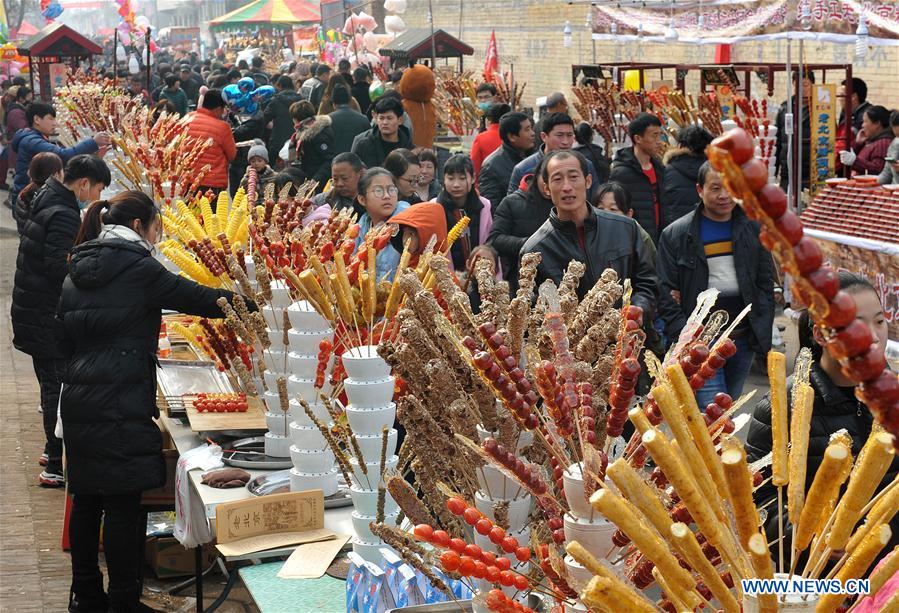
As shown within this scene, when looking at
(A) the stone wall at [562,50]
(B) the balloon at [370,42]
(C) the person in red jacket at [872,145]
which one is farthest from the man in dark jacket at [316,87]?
(B) the balloon at [370,42]

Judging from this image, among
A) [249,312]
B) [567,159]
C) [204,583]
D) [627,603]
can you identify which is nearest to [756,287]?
[567,159]

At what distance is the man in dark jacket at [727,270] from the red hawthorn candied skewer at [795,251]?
4182 millimetres

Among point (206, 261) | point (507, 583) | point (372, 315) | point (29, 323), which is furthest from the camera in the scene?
point (29, 323)

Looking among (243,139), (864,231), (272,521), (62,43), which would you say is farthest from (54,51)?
(272,521)

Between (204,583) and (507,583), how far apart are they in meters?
3.34

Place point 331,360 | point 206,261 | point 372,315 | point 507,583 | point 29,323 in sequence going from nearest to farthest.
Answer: point 507,583
point 372,315
point 331,360
point 206,261
point 29,323

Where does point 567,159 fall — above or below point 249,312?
above

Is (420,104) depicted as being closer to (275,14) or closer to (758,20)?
(758,20)

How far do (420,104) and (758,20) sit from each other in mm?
2708

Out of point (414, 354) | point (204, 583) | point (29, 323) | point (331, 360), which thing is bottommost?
point (204, 583)

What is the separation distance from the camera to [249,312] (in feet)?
14.4

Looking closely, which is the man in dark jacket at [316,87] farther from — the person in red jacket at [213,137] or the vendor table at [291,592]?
the vendor table at [291,592]

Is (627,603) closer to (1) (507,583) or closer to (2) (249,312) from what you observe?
(1) (507,583)

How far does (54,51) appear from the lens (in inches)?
690
